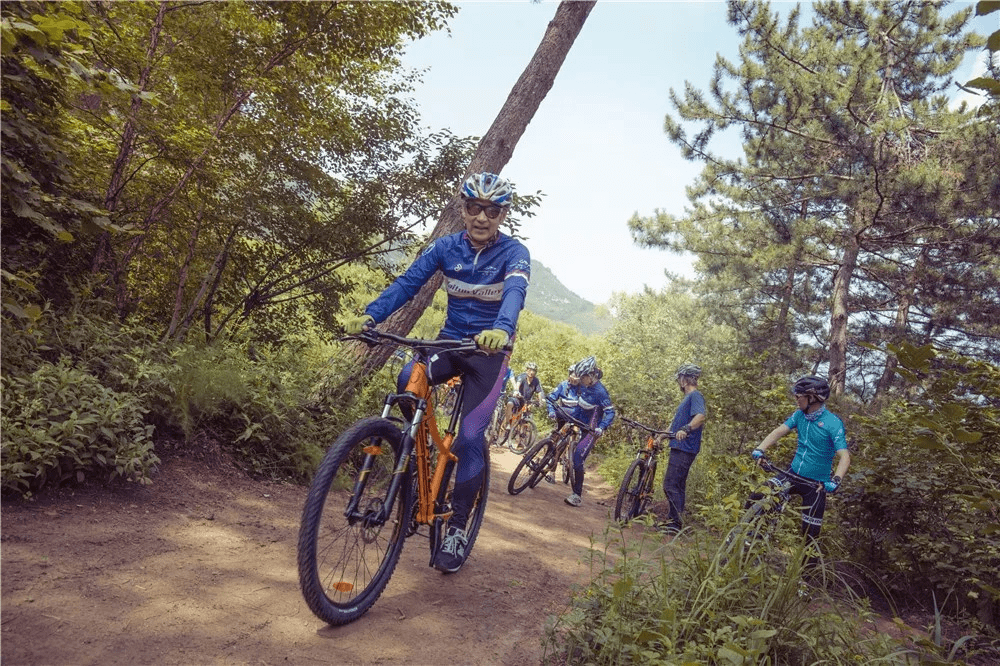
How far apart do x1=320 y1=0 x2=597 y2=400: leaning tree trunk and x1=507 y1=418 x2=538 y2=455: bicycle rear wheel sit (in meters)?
7.35

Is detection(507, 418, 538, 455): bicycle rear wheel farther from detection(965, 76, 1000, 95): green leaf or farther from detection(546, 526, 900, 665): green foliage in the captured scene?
detection(965, 76, 1000, 95): green leaf

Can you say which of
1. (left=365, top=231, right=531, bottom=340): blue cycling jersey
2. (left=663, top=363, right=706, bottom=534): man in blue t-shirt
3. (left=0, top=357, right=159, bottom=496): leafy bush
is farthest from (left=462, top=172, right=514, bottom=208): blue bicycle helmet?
(left=663, top=363, right=706, bottom=534): man in blue t-shirt

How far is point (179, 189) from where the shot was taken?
6.02 metres

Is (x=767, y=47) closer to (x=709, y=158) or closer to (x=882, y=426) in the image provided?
(x=709, y=158)

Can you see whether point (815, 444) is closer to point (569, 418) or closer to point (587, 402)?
point (569, 418)

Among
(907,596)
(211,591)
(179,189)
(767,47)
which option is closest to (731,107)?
(767,47)

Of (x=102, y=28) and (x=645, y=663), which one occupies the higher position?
(x=102, y=28)

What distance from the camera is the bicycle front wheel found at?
114 inches

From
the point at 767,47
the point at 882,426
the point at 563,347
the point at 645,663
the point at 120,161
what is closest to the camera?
the point at 645,663

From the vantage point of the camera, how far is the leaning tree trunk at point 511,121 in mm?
7543

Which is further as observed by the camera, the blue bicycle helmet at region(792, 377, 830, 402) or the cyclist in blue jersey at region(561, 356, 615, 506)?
the cyclist in blue jersey at region(561, 356, 615, 506)

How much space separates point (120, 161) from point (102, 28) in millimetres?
1238

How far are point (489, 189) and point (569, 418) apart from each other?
6.33 m

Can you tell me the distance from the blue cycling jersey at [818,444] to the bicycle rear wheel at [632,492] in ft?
9.81
